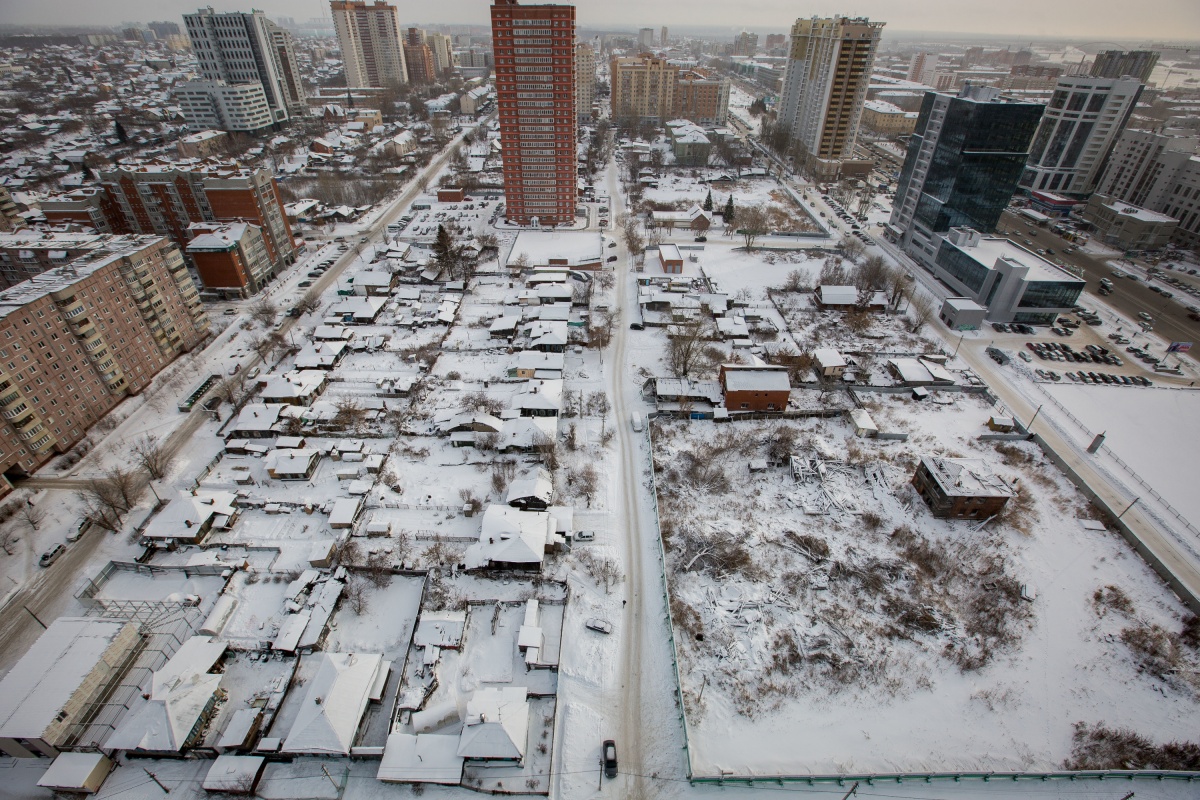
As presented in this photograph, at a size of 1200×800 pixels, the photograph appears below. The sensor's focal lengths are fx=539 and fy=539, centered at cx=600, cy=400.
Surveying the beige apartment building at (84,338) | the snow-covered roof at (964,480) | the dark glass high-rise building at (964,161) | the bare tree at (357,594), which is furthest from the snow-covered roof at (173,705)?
the dark glass high-rise building at (964,161)

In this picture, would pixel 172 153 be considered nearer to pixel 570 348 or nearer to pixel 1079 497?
pixel 570 348

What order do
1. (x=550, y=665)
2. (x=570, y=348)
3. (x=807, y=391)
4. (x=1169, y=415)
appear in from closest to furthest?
(x=550, y=665)
(x=1169, y=415)
(x=807, y=391)
(x=570, y=348)

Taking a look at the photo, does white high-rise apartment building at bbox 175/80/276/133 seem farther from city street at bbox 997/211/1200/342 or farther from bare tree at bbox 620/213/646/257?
city street at bbox 997/211/1200/342

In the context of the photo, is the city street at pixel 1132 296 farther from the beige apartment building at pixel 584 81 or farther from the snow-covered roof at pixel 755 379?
the beige apartment building at pixel 584 81

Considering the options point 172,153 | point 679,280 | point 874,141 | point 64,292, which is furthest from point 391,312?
point 874,141

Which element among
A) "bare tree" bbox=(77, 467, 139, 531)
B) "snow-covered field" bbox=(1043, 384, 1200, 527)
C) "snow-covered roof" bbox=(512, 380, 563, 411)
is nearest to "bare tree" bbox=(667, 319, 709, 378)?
"snow-covered roof" bbox=(512, 380, 563, 411)

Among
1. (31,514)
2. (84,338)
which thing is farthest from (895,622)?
(84,338)

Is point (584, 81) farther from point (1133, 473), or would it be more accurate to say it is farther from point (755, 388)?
point (1133, 473)
